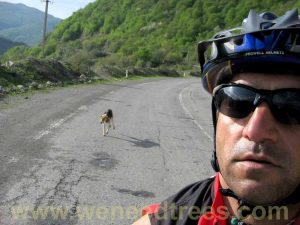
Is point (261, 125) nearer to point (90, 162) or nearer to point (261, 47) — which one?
point (261, 47)

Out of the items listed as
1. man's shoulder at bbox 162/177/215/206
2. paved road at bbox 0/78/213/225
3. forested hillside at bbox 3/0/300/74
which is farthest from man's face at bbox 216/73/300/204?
forested hillside at bbox 3/0/300/74

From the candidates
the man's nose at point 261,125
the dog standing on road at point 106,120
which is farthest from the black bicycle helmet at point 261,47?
the dog standing on road at point 106,120

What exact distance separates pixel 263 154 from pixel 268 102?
22 centimetres

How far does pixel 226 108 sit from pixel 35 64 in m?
24.4

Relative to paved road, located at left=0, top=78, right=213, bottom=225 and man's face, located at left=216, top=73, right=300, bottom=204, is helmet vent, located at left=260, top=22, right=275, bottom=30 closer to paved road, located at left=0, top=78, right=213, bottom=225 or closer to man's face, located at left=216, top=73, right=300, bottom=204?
man's face, located at left=216, top=73, right=300, bottom=204

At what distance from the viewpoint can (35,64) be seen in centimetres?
2491

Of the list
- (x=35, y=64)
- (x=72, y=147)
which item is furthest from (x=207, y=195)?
(x=35, y=64)

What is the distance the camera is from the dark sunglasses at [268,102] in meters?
1.60

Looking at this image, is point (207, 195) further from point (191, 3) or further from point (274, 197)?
point (191, 3)

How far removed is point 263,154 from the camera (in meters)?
1.50

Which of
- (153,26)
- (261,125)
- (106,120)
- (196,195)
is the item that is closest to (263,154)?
(261,125)

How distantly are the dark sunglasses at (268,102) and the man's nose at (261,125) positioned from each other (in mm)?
18

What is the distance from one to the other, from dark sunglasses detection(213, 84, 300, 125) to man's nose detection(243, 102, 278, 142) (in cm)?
2

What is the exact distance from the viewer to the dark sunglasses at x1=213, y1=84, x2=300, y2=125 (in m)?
1.60
